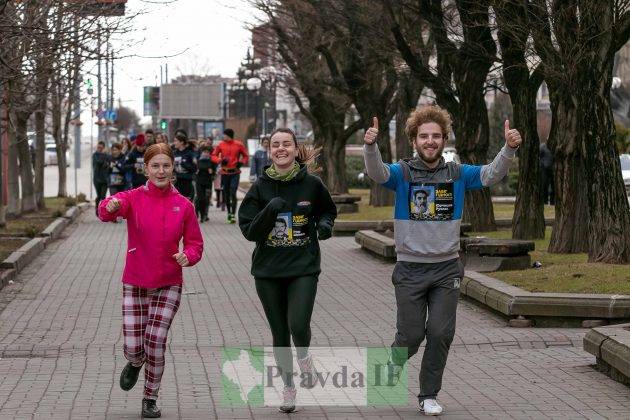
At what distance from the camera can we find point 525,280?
1301 cm

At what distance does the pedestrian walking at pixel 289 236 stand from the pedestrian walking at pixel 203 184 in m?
20.0

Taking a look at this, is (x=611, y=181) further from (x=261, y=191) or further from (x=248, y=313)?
(x=261, y=191)

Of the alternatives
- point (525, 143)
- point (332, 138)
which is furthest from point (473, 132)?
point (332, 138)

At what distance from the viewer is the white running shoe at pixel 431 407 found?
7793 mm

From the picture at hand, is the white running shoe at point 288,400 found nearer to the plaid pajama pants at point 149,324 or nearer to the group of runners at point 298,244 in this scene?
the group of runners at point 298,244

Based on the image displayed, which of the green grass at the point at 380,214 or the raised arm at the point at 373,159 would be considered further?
the green grass at the point at 380,214

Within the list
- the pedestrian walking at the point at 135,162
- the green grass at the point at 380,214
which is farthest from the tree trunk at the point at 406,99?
the pedestrian walking at the point at 135,162

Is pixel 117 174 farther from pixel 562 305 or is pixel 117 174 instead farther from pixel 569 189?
pixel 562 305

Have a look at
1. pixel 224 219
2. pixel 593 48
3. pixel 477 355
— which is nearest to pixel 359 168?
pixel 224 219

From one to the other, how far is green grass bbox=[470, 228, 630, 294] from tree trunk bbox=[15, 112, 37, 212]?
15.1m

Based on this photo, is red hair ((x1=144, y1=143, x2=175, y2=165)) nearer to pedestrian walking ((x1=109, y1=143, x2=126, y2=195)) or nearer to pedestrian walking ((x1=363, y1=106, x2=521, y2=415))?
pedestrian walking ((x1=363, y1=106, x2=521, y2=415))

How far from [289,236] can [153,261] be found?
2.46 feet

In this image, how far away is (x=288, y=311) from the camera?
7.95 meters

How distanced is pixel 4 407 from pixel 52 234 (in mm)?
15265
